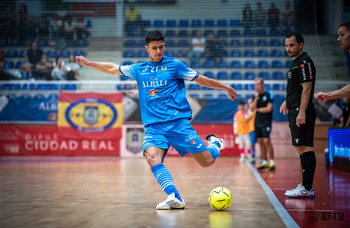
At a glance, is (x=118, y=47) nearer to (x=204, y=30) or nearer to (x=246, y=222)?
(x=204, y=30)

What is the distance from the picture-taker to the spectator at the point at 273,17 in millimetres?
17375

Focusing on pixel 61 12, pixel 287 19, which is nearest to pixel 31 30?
pixel 61 12

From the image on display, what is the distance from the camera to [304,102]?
16.0ft

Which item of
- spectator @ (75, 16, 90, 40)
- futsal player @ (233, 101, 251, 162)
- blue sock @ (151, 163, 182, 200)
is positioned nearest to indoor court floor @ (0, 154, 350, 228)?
blue sock @ (151, 163, 182, 200)

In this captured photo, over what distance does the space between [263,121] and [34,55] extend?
10920 millimetres

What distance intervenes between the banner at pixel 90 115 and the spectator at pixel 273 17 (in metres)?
7.60

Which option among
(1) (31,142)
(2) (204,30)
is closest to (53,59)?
(1) (31,142)

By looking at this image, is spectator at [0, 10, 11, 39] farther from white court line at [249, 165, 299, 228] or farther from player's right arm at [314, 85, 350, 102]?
player's right arm at [314, 85, 350, 102]

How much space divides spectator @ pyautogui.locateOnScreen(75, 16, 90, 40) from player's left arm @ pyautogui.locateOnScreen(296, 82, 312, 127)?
48.4ft

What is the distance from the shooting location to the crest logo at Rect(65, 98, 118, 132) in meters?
14.1

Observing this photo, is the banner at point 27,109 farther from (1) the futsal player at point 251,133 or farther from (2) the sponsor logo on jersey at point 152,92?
(2) the sponsor logo on jersey at point 152,92

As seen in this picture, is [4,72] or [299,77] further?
[4,72]

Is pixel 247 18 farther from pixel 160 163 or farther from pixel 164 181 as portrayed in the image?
pixel 164 181

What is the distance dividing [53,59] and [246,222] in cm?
1431
